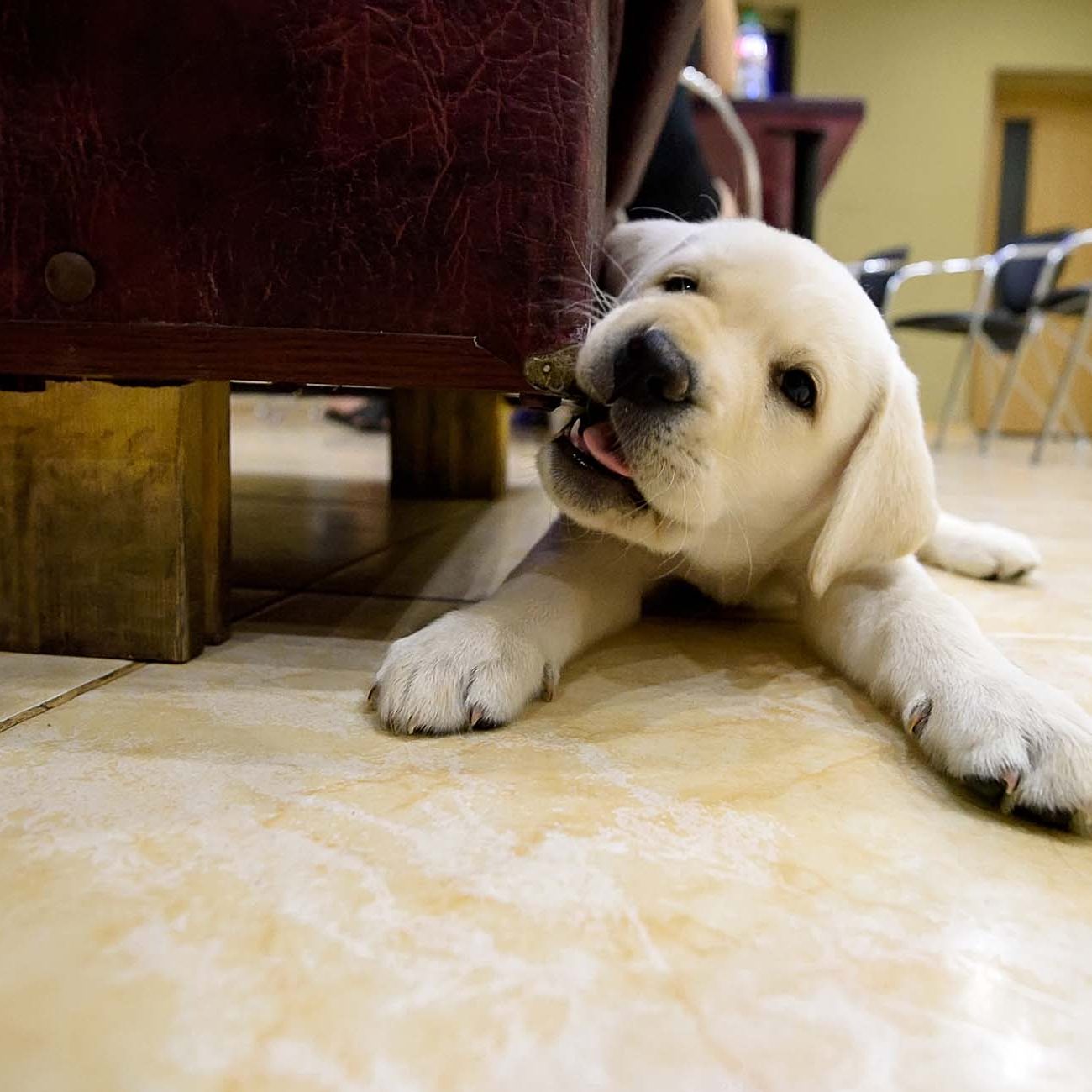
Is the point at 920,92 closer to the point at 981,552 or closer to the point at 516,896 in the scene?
the point at 981,552

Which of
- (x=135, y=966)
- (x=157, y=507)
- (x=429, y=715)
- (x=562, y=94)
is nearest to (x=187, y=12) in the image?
(x=562, y=94)

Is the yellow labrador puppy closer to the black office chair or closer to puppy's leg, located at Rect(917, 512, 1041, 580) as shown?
puppy's leg, located at Rect(917, 512, 1041, 580)

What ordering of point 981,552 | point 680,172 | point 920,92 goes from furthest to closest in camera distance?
point 920,92 → point 680,172 → point 981,552

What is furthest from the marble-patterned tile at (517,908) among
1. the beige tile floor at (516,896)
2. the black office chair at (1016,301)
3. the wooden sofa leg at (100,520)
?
the black office chair at (1016,301)

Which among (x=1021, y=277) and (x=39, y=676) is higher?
(x=1021, y=277)

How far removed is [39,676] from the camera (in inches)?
45.3

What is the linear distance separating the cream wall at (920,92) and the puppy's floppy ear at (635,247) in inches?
321

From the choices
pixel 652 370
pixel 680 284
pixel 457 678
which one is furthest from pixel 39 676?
pixel 680 284

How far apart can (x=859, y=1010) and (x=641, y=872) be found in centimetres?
19

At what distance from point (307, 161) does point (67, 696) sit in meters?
0.61

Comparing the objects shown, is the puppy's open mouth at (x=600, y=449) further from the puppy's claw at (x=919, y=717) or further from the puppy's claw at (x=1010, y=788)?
the puppy's claw at (x=1010, y=788)

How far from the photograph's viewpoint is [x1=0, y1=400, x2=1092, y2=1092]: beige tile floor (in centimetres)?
56

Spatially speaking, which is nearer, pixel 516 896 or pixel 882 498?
pixel 516 896

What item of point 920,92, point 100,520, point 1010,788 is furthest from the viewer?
point 920,92
